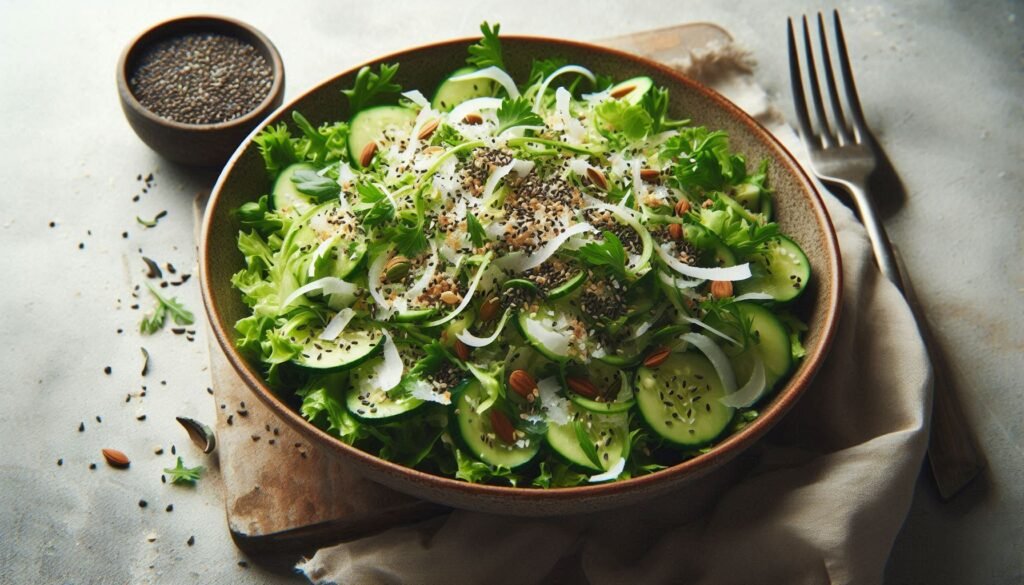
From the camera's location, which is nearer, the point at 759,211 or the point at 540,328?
the point at 540,328

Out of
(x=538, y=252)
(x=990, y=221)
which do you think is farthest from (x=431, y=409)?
(x=990, y=221)

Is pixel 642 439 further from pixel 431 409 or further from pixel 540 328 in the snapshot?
pixel 431 409

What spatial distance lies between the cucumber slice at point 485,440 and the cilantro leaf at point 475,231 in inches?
20.3

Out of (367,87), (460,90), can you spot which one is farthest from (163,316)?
(460,90)

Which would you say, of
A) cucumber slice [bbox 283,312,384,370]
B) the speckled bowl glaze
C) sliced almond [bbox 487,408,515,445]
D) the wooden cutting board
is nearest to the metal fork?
the speckled bowl glaze

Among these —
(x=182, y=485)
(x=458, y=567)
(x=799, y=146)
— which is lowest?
(x=182, y=485)

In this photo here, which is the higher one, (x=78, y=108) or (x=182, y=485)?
A: (x=78, y=108)

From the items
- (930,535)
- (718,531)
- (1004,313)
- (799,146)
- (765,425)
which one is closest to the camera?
(765,425)

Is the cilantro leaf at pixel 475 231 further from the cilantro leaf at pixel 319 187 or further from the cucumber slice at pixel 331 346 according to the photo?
the cilantro leaf at pixel 319 187

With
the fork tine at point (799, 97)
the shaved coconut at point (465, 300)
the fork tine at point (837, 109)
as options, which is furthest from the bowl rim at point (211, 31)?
the fork tine at point (837, 109)

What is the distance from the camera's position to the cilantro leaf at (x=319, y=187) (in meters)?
3.49

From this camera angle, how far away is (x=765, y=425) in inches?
120

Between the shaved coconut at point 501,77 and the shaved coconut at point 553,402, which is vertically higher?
the shaved coconut at point 501,77

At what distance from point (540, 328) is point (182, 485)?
65.4 inches
